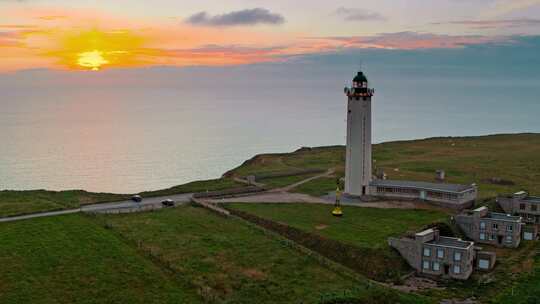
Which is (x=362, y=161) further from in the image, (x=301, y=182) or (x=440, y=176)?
(x=440, y=176)

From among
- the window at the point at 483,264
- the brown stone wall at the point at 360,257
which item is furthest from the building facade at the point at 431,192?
the brown stone wall at the point at 360,257

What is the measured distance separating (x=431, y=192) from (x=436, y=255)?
15.3 metres

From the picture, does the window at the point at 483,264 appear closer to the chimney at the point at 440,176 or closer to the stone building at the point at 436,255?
the stone building at the point at 436,255

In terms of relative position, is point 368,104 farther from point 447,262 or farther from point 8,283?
point 8,283

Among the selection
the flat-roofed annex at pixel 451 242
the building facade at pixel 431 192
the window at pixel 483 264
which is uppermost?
the building facade at pixel 431 192

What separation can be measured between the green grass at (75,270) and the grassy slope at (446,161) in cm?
2648

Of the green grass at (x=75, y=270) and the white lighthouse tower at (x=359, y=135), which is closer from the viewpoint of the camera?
the green grass at (x=75, y=270)

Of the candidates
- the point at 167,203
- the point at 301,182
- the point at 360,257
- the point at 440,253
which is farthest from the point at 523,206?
the point at 167,203

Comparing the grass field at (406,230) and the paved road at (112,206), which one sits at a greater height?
the paved road at (112,206)

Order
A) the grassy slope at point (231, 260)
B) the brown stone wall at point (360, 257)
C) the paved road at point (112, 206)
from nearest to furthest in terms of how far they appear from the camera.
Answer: the grassy slope at point (231, 260)
the brown stone wall at point (360, 257)
the paved road at point (112, 206)

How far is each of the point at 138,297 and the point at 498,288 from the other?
75.1 ft

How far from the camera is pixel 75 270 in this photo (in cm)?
3544

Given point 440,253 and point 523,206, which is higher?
point 523,206

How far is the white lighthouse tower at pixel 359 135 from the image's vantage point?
56.9m
